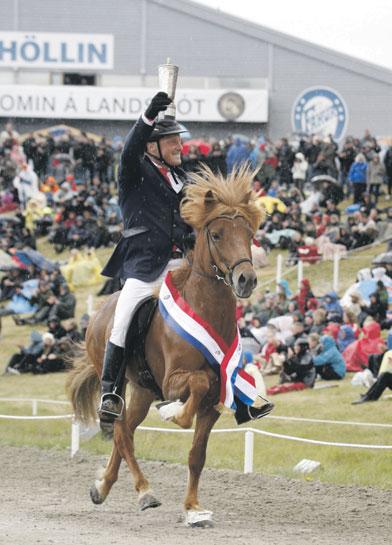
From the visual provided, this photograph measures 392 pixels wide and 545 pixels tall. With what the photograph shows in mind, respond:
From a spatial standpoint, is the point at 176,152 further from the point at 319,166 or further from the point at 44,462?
the point at 319,166

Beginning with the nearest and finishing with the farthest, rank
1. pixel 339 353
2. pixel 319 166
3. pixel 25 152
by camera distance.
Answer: pixel 339 353, pixel 319 166, pixel 25 152

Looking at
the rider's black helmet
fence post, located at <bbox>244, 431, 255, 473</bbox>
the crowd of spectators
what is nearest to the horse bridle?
the rider's black helmet

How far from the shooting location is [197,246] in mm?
9320

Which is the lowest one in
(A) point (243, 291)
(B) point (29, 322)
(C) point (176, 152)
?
(B) point (29, 322)

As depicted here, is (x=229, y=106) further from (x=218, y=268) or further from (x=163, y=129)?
(x=218, y=268)

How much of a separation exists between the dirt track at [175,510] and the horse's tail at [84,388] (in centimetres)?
89

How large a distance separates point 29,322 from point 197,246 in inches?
688

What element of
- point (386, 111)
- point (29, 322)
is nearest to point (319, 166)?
point (29, 322)

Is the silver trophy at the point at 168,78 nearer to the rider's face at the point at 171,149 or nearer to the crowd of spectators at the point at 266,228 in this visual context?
the rider's face at the point at 171,149

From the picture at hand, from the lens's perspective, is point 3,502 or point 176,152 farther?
point 3,502

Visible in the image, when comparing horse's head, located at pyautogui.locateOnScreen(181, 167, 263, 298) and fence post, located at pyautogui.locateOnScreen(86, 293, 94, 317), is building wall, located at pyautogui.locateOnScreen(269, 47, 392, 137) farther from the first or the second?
horse's head, located at pyautogui.locateOnScreen(181, 167, 263, 298)

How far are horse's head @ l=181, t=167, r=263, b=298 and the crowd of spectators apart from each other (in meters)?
6.04

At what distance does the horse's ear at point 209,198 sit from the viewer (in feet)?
30.0

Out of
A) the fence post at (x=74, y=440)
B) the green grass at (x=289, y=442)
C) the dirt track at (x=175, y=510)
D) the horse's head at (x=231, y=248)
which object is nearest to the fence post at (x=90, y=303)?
the green grass at (x=289, y=442)
